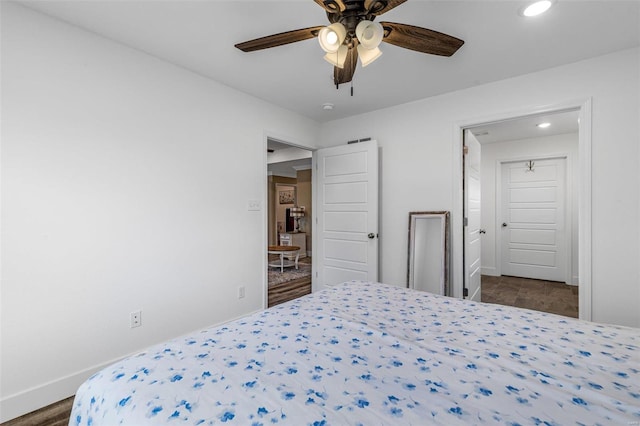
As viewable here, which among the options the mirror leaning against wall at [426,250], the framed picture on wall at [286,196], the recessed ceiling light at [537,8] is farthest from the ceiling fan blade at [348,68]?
the framed picture on wall at [286,196]

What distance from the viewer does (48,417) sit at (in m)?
1.81

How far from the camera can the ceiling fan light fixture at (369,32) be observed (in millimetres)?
1408

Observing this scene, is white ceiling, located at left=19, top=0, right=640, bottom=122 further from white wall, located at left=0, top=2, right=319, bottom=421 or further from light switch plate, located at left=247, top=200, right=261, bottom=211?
light switch plate, located at left=247, top=200, right=261, bottom=211

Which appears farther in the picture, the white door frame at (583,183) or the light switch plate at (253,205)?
the light switch plate at (253,205)

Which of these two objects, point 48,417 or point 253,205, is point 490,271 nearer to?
point 253,205

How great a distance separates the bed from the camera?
84 cm

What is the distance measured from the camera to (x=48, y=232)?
1932 millimetres

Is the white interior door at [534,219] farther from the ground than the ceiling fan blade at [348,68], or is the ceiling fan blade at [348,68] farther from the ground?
the ceiling fan blade at [348,68]

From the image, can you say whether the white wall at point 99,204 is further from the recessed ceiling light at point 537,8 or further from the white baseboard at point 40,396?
the recessed ceiling light at point 537,8

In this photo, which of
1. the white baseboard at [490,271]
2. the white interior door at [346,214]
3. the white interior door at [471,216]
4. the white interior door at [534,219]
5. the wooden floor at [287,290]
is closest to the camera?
the white interior door at [471,216]

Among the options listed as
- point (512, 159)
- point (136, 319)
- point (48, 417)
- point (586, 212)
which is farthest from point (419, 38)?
point (512, 159)

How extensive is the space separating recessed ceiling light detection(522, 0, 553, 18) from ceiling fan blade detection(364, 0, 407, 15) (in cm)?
113

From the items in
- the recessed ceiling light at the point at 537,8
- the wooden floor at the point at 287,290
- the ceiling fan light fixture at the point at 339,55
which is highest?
the recessed ceiling light at the point at 537,8

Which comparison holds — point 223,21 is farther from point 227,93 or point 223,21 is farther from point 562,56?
point 562,56
